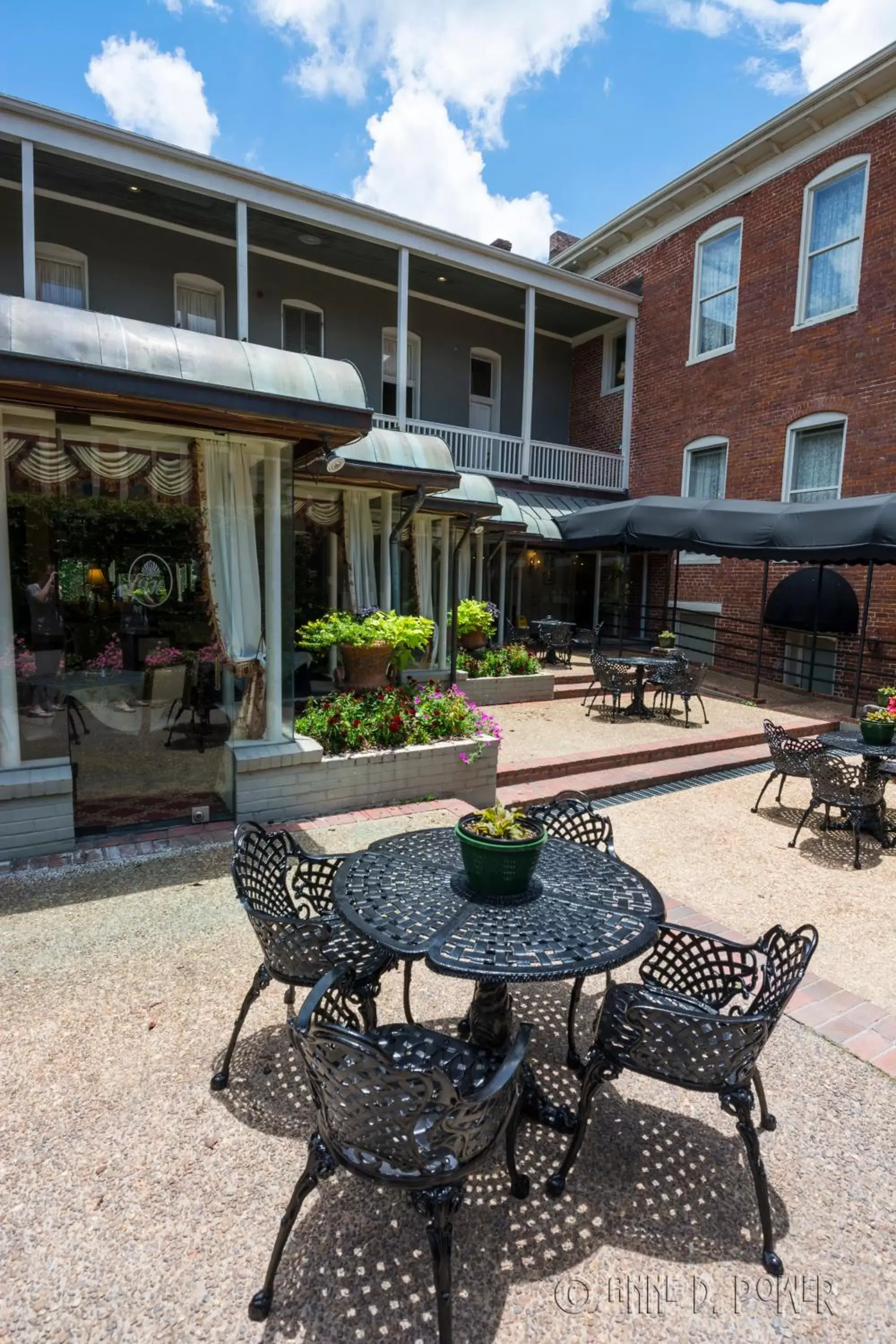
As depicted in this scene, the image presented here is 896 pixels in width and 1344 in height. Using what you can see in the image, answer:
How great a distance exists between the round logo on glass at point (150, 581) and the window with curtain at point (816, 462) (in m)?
11.5

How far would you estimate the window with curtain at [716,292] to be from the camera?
45.3ft

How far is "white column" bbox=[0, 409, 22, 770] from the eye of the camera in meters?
4.27

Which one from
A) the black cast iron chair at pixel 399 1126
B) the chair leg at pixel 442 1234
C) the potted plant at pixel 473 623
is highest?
the potted plant at pixel 473 623

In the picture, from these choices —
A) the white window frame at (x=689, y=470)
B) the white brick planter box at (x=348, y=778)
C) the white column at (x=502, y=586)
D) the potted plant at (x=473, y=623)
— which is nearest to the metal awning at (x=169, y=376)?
the white brick planter box at (x=348, y=778)

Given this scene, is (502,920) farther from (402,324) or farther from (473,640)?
(402,324)

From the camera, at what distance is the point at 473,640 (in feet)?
35.1

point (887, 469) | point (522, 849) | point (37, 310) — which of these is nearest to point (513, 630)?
point (887, 469)

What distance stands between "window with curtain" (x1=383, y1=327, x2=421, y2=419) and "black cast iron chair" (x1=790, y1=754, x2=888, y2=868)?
39.5ft

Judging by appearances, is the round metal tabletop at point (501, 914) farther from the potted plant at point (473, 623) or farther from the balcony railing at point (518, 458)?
the balcony railing at point (518, 458)

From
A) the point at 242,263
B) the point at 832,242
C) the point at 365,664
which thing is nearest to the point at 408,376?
the point at 242,263

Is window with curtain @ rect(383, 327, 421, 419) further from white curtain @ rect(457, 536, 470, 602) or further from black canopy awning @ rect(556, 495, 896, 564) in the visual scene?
white curtain @ rect(457, 536, 470, 602)

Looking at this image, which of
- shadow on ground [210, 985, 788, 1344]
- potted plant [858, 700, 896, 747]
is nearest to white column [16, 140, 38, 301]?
shadow on ground [210, 985, 788, 1344]

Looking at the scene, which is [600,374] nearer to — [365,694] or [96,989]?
[365,694]

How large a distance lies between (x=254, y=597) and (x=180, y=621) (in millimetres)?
715
